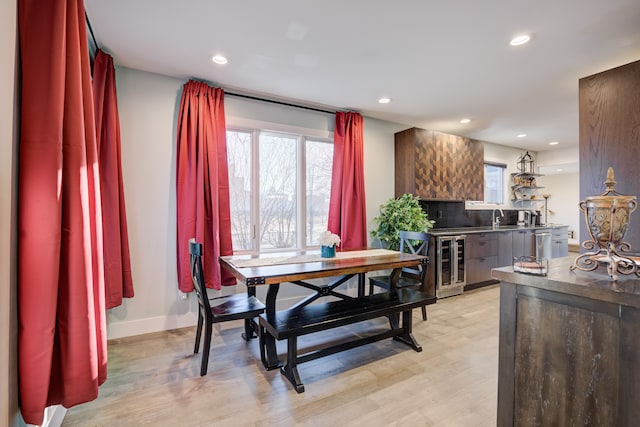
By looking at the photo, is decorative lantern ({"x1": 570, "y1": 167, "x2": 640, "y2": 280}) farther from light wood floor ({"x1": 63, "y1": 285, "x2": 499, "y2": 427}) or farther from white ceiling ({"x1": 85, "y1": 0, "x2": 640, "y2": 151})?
white ceiling ({"x1": 85, "y1": 0, "x2": 640, "y2": 151})

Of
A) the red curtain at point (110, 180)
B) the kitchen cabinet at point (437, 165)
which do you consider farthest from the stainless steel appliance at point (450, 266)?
the red curtain at point (110, 180)

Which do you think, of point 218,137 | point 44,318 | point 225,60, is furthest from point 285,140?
point 44,318

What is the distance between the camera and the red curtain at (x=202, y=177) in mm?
3027

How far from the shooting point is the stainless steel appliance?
419 cm

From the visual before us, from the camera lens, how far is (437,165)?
4.66m

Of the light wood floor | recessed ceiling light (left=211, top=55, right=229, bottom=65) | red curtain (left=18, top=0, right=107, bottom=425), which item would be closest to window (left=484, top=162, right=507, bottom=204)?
the light wood floor

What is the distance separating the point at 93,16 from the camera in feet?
6.92

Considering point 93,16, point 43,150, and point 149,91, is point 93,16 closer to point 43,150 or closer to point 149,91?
point 149,91

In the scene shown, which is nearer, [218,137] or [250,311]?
[250,311]

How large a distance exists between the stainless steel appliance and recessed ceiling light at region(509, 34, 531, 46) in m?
2.48

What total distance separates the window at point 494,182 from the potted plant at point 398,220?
270 cm

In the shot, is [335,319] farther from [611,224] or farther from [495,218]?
[495,218]

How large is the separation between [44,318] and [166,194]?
213cm

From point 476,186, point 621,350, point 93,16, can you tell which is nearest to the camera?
point 621,350
